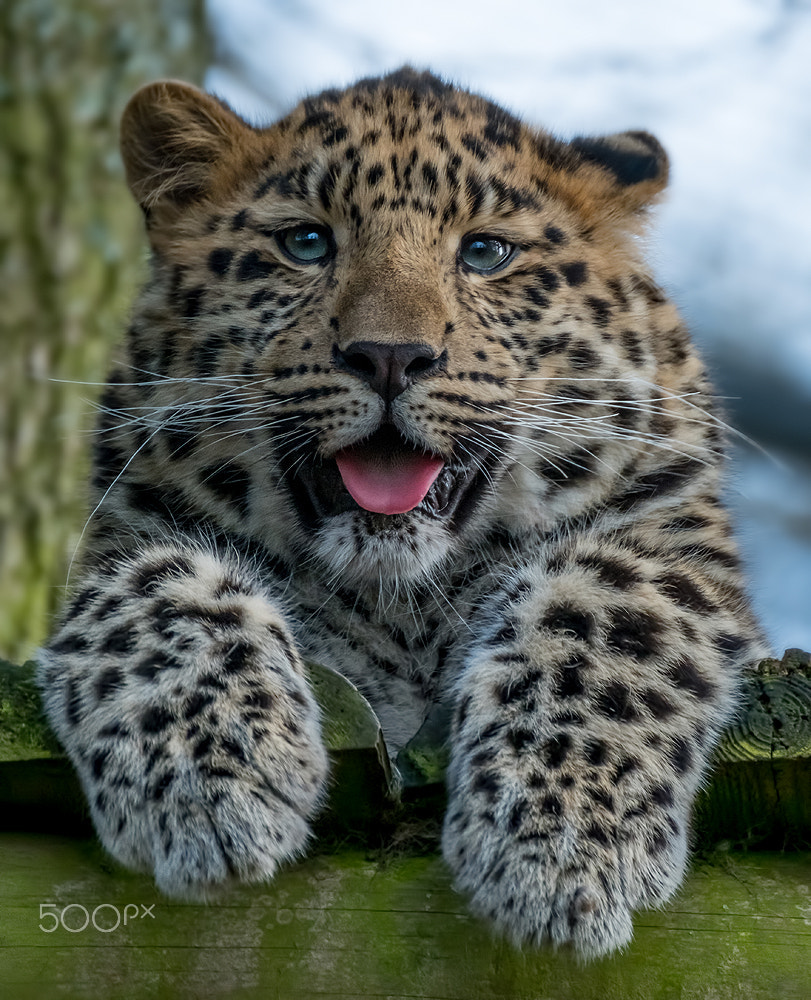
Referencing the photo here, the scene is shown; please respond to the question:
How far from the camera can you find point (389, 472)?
3.03m

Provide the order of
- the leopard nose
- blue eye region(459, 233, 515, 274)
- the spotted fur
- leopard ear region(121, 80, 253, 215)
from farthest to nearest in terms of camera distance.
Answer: leopard ear region(121, 80, 253, 215) < blue eye region(459, 233, 515, 274) < the leopard nose < the spotted fur

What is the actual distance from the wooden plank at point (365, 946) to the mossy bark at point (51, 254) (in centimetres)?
344

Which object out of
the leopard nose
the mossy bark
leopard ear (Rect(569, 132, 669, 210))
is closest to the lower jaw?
the leopard nose

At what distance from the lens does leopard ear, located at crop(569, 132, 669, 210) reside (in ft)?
12.2

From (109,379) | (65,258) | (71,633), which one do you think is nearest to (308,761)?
(71,633)

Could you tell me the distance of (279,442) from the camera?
3.18 meters

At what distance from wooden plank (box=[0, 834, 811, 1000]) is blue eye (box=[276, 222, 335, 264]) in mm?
1873

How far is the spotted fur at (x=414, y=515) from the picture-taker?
2.33m

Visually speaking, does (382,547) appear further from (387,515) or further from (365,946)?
(365,946)

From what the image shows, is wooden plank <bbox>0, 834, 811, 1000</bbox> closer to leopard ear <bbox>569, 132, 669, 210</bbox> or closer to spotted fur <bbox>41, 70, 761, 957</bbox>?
spotted fur <bbox>41, 70, 761, 957</bbox>

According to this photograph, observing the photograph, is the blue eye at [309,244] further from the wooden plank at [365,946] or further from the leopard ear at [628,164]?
the wooden plank at [365,946]

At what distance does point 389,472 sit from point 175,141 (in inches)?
56.4

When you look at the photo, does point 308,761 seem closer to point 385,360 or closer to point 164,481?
point 385,360

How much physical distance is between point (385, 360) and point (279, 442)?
1.47ft
